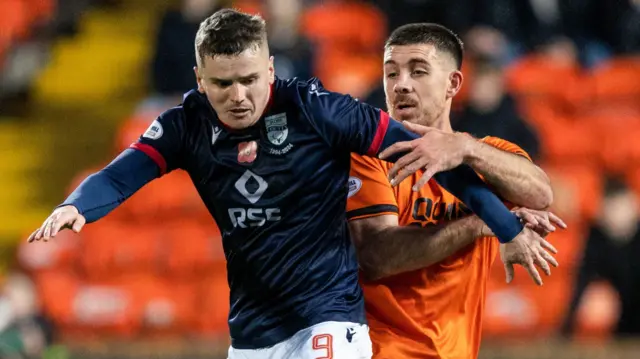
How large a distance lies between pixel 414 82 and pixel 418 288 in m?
0.76

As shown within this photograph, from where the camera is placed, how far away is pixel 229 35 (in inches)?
141

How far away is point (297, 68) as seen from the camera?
8.22 m

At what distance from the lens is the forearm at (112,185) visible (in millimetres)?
3547

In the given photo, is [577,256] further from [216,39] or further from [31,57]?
[31,57]

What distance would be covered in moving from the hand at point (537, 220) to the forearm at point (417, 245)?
0.24 m

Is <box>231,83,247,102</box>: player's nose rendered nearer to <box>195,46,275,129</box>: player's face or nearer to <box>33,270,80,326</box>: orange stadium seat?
<box>195,46,275,129</box>: player's face

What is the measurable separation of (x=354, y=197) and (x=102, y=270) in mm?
4100

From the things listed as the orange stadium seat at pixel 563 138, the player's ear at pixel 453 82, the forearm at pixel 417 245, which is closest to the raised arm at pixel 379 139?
the forearm at pixel 417 245

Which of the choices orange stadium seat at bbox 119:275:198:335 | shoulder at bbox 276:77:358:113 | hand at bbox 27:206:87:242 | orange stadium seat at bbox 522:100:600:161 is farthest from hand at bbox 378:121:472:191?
orange stadium seat at bbox 522:100:600:161

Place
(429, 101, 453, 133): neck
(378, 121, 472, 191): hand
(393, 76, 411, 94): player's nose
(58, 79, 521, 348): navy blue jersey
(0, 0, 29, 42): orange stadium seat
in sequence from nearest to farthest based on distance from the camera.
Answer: (378, 121, 472, 191): hand → (58, 79, 521, 348): navy blue jersey → (393, 76, 411, 94): player's nose → (429, 101, 453, 133): neck → (0, 0, 29, 42): orange stadium seat

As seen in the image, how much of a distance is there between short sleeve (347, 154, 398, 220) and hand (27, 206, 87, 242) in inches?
38.6

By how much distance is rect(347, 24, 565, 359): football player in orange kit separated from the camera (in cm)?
375

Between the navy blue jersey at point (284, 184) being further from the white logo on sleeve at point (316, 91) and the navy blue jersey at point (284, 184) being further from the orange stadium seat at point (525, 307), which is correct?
the orange stadium seat at point (525, 307)

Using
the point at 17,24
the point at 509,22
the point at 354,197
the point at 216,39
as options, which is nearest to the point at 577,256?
the point at 509,22
